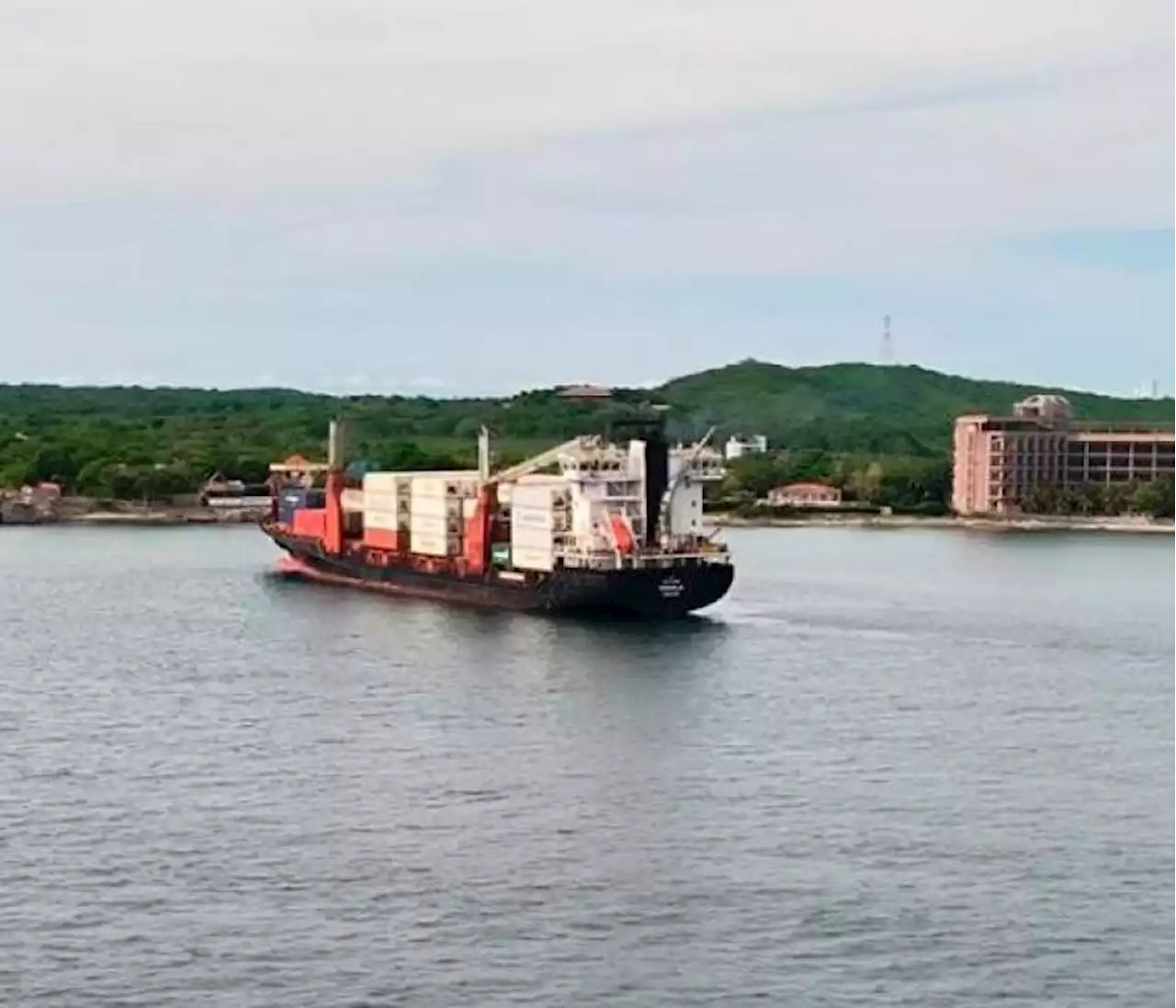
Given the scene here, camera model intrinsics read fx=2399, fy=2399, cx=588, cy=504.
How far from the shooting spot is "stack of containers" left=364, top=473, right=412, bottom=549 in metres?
49.2

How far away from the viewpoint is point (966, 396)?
186875 mm

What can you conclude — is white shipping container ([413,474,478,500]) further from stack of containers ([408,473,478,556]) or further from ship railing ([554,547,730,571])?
ship railing ([554,547,730,571])

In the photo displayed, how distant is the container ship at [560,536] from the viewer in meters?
39.8

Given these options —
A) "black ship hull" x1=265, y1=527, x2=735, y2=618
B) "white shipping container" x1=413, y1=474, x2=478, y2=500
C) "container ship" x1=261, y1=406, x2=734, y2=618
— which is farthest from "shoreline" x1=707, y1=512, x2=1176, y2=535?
"black ship hull" x1=265, y1=527, x2=735, y2=618

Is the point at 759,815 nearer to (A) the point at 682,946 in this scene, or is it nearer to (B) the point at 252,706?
(A) the point at 682,946

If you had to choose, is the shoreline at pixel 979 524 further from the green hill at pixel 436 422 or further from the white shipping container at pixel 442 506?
the white shipping container at pixel 442 506

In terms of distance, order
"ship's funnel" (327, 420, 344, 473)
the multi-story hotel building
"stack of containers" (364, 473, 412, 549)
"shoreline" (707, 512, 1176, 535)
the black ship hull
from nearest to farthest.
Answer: the black ship hull, "stack of containers" (364, 473, 412, 549), "ship's funnel" (327, 420, 344, 473), "shoreline" (707, 512, 1176, 535), the multi-story hotel building

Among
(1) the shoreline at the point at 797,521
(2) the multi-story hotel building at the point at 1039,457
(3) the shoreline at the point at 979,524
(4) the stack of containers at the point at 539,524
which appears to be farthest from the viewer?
(2) the multi-story hotel building at the point at 1039,457

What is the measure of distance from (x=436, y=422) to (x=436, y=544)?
83.3 meters

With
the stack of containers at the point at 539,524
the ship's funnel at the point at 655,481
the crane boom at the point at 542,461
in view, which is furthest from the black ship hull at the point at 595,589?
the crane boom at the point at 542,461

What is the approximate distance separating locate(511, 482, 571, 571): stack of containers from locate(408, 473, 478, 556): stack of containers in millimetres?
3549

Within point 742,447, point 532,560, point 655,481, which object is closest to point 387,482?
point 532,560

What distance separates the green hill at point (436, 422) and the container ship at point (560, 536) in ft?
13.0

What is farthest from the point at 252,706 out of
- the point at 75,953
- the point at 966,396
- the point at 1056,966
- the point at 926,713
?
the point at 966,396
